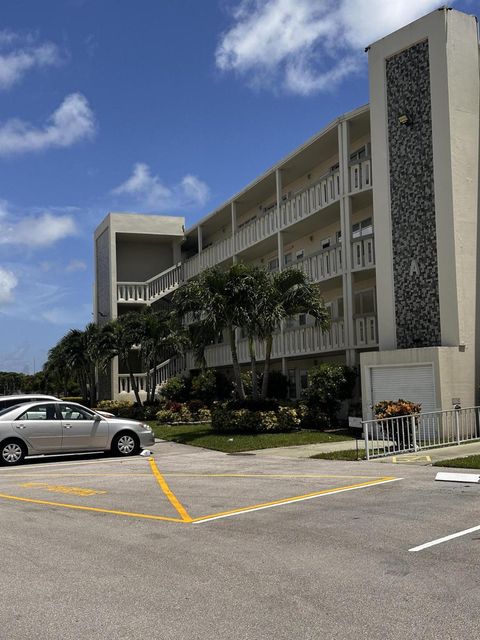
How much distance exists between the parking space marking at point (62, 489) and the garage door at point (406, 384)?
10752 millimetres

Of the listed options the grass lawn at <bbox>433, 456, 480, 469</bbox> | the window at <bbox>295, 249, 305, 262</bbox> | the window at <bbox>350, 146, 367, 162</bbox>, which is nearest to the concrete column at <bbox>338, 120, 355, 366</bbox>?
the window at <bbox>350, 146, 367, 162</bbox>

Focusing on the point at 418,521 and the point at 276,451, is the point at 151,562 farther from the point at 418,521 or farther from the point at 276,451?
the point at 276,451

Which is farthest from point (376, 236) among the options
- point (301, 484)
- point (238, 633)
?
point (238, 633)

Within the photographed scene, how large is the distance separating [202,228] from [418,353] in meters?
22.7

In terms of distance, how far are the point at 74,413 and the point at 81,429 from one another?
46 centimetres

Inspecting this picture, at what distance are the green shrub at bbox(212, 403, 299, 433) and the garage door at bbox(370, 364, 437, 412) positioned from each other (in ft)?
9.35

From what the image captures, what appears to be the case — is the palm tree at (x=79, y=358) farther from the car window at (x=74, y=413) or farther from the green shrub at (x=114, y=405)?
the car window at (x=74, y=413)

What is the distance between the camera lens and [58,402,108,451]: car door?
1842 cm

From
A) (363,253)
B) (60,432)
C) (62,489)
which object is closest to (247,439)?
(60,432)

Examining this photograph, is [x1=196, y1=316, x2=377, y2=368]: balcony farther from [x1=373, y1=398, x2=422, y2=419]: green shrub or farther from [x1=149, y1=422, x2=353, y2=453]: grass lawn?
[x1=373, y1=398, x2=422, y2=419]: green shrub

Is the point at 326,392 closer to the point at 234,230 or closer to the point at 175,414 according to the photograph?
the point at 175,414

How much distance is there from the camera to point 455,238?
20156 millimetres

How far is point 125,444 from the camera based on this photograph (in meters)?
19.3

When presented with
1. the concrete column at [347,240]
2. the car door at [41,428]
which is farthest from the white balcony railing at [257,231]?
the car door at [41,428]
